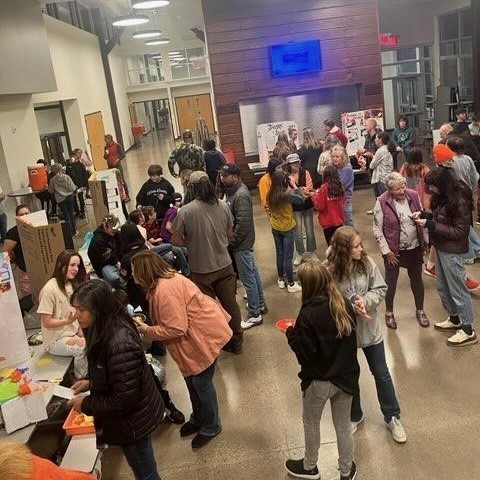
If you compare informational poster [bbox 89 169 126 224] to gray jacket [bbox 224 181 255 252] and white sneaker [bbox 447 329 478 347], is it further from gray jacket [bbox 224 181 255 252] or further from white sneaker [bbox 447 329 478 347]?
white sneaker [bbox 447 329 478 347]

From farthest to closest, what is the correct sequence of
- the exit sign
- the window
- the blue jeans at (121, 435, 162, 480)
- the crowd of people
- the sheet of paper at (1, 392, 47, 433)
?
the exit sign → the window → the sheet of paper at (1, 392, 47, 433) → the blue jeans at (121, 435, 162, 480) → the crowd of people

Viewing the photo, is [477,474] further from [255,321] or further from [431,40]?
[431,40]

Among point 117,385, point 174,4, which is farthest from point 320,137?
point 117,385

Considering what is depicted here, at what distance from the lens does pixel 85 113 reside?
15148 millimetres

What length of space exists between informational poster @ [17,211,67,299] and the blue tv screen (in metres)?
7.53

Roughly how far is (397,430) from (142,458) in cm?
161

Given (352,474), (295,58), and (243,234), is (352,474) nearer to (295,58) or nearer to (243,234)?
(243,234)

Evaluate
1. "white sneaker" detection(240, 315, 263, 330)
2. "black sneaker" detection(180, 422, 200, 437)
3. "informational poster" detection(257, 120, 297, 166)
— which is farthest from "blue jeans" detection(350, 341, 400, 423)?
"informational poster" detection(257, 120, 297, 166)

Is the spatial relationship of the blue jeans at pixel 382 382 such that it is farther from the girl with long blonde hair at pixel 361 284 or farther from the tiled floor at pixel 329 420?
the tiled floor at pixel 329 420

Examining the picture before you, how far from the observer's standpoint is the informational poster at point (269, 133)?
1081 cm

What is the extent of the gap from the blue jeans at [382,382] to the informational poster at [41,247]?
102 inches

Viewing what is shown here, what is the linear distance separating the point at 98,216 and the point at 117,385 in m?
5.07

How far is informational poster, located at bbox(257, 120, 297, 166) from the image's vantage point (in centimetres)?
1081

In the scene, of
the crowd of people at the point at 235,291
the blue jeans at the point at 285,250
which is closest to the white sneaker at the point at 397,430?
the crowd of people at the point at 235,291
